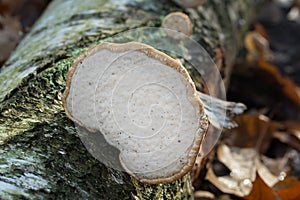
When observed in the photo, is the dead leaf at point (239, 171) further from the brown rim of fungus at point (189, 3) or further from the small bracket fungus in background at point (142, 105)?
the small bracket fungus in background at point (142, 105)

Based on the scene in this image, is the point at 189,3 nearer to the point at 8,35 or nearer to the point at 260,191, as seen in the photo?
the point at 260,191

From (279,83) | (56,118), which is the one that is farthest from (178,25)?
(279,83)

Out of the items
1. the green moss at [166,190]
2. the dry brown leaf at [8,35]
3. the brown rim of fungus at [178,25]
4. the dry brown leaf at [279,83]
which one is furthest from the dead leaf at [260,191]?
the dry brown leaf at [279,83]

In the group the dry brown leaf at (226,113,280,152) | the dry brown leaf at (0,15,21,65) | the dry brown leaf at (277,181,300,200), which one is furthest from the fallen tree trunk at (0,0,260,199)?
the dry brown leaf at (226,113,280,152)

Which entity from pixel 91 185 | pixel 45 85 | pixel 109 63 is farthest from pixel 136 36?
pixel 91 185

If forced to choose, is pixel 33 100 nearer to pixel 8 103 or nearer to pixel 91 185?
pixel 8 103
